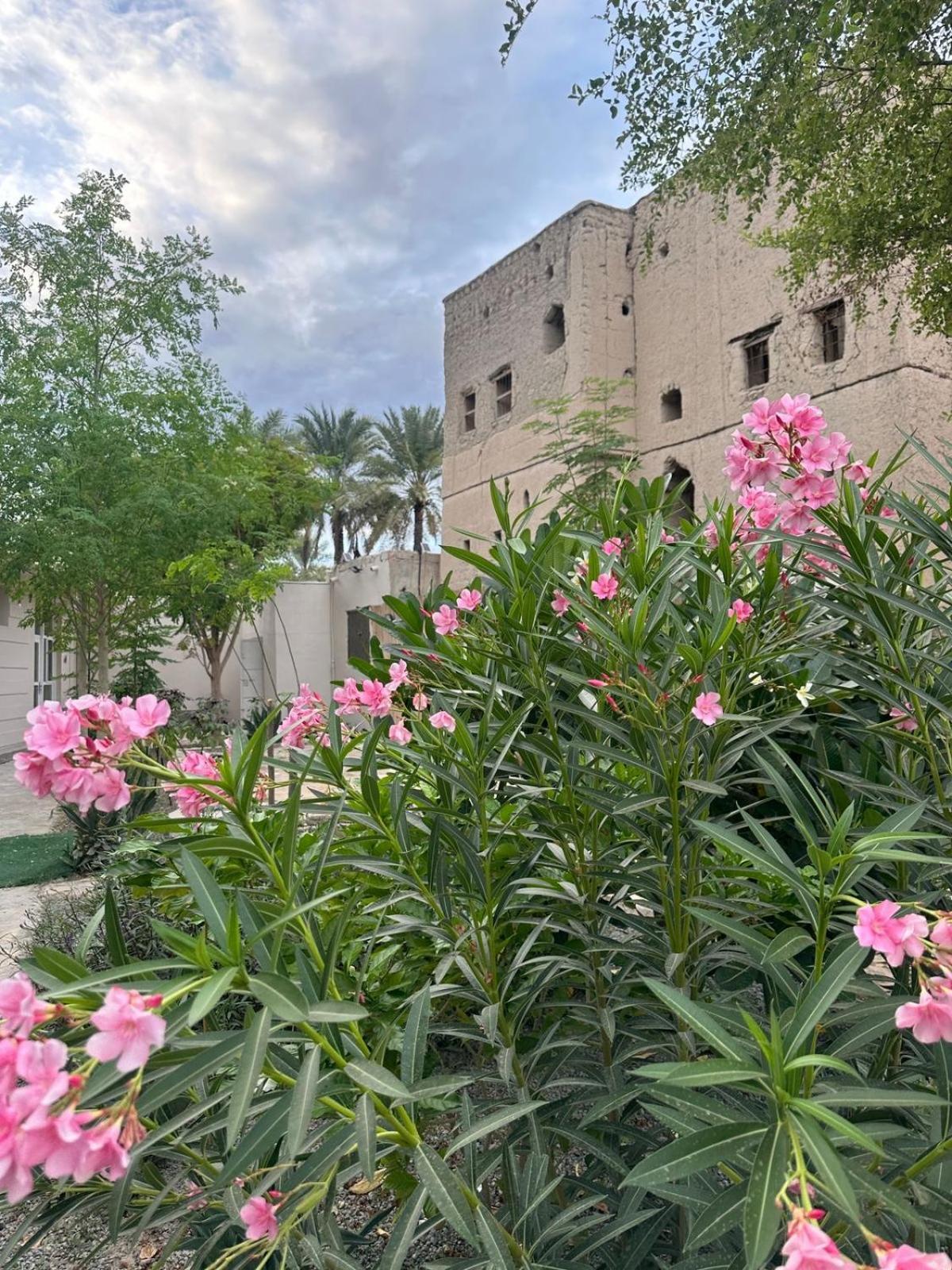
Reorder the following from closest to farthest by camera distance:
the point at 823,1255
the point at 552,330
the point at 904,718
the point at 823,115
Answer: the point at 823,1255
the point at 904,718
the point at 823,115
the point at 552,330

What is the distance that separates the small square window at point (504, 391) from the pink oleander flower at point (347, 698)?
13.7 metres

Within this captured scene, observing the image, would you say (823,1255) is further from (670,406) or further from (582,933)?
(670,406)

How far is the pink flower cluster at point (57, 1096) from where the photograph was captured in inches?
22.0

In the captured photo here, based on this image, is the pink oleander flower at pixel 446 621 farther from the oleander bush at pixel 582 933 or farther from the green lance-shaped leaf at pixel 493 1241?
the green lance-shaped leaf at pixel 493 1241

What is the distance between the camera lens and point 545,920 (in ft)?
4.07

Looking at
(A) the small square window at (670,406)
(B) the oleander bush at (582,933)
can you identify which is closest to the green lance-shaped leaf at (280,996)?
(B) the oleander bush at (582,933)

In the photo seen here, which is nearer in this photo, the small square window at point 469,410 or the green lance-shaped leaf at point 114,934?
the green lance-shaped leaf at point 114,934

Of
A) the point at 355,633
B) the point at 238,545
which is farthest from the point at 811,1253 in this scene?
the point at 355,633

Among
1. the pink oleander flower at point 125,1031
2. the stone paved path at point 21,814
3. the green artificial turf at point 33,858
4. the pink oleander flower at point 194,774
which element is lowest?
the stone paved path at point 21,814

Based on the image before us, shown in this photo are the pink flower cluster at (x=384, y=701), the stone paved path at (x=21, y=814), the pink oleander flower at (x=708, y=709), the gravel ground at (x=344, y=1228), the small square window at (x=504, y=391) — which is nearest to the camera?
the pink oleander flower at (x=708, y=709)

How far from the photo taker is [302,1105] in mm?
730

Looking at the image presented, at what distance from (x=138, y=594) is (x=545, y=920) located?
10.3 metres

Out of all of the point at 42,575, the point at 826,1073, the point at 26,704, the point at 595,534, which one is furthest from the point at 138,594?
the point at 826,1073

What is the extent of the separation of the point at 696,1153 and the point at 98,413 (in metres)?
9.56
